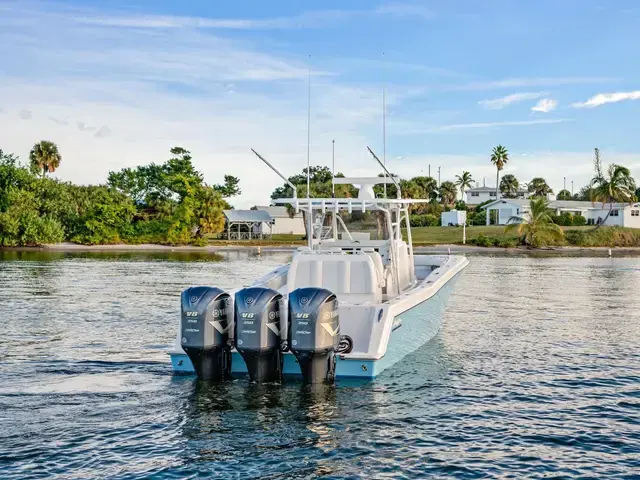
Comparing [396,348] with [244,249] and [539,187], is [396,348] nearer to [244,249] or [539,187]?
[244,249]

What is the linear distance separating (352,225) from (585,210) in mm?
85395

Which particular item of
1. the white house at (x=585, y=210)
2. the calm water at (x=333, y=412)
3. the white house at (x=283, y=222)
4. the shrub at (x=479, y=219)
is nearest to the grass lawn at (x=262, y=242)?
the white house at (x=283, y=222)

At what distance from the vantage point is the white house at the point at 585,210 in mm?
87312

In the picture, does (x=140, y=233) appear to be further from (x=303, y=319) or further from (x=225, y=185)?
(x=303, y=319)

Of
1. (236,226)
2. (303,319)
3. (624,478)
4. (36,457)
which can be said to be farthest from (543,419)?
(236,226)

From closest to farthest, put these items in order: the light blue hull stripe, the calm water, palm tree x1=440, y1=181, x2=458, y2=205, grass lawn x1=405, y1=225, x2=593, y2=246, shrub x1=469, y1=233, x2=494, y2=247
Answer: the calm water → the light blue hull stripe → shrub x1=469, y1=233, x2=494, y2=247 → grass lawn x1=405, y1=225, x2=593, y2=246 → palm tree x1=440, y1=181, x2=458, y2=205

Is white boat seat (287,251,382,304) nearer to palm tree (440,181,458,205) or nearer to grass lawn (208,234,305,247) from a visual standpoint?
grass lawn (208,234,305,247)

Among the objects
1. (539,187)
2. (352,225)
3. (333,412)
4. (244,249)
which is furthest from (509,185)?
(333,412)

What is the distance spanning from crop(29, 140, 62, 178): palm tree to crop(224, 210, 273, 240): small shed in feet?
72.8

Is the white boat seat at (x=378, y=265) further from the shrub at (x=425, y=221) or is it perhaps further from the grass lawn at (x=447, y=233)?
the shrub at (x=425, y=221)

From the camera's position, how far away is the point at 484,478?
8555 millimetres

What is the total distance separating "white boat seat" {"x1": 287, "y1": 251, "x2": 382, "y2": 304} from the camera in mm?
14094

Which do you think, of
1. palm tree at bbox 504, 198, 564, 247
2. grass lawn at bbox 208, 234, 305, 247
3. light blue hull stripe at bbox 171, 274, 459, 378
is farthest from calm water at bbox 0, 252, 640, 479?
grass lawn at bbox 208, 234, 305, 247

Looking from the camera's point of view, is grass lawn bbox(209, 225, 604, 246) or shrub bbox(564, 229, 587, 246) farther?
grass lawn bbox(209, 225, 604, 246)
